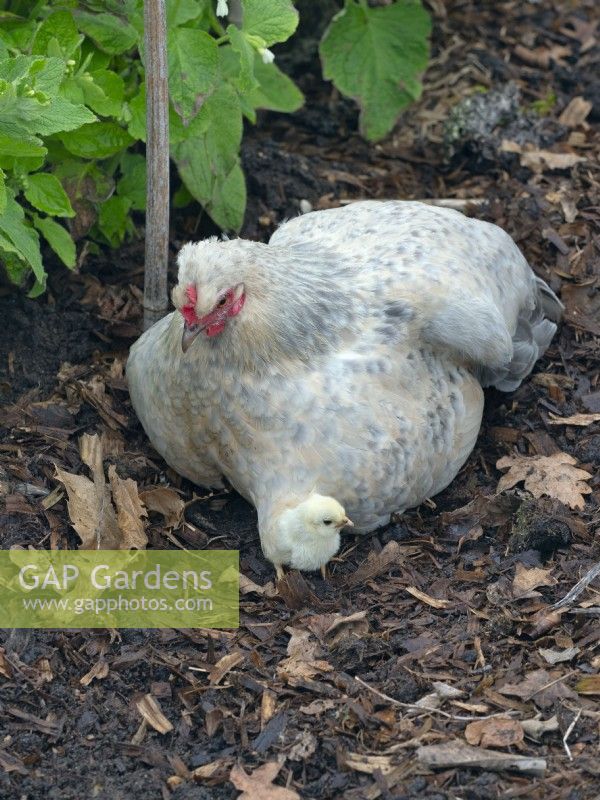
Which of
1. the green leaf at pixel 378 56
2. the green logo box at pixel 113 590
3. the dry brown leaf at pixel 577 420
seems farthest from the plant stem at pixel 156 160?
the dry brown leaf at pixel 577 420

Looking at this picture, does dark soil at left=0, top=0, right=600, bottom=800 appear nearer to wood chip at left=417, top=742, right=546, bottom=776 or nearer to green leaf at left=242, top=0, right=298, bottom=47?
wood chip at left=417, top=742, right=546, bottom=776

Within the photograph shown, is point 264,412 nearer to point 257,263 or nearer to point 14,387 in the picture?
point 257,263

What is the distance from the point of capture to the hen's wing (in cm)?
471

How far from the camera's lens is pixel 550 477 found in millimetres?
4848

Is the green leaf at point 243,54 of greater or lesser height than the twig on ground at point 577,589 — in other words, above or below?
above

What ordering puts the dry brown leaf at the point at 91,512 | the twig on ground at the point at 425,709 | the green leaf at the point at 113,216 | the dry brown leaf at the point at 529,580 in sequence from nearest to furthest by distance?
the twig on ground at the point at 425,709 < the dry brown leaf at the point at 529,580 < the dry brown leaf at the point at 91,512 < the green leaf at the point at 113,216

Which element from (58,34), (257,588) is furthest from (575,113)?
(257,588)

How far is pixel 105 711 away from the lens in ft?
12.6

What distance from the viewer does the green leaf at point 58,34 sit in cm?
451

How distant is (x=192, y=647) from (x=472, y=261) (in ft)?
6.75

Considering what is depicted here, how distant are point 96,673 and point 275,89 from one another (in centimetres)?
300

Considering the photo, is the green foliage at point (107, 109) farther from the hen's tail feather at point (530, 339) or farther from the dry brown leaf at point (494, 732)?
the dry brown leaf at point (494, 732)

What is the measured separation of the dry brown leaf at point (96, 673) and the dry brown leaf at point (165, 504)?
0.80 m

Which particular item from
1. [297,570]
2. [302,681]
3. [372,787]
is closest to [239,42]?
[297,570]
